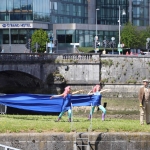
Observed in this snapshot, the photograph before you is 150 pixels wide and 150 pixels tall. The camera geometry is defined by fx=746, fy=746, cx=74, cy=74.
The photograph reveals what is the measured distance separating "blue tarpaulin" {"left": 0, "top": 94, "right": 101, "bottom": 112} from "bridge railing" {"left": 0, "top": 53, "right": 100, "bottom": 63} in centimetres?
4118

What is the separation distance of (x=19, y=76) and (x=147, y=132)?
5107 cm

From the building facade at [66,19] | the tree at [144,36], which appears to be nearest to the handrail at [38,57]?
the building facade at [66,19]

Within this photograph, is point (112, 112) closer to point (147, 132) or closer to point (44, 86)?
point (44, 86)

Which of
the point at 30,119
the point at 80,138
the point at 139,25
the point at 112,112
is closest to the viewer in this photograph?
the point at 80,138

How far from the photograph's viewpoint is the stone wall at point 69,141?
26234 mm

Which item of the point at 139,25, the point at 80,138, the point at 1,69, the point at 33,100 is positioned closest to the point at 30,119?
the point at 33,100

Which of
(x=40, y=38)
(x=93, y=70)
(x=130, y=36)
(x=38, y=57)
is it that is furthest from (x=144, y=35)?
(x=38, y=57)

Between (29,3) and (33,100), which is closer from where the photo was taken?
(33,100)

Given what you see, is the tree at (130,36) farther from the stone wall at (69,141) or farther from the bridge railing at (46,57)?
the stone wall at (69,141)

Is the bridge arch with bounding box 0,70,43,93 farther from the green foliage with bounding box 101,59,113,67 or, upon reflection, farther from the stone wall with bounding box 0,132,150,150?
the stone wall with bounding box 0,132,150,150

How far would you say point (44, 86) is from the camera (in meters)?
75.2

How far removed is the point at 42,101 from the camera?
31.6 meters

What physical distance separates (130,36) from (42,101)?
86501mm

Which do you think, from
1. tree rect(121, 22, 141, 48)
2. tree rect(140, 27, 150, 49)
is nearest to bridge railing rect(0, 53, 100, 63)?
tree rect(121, 22, 141, 48)
